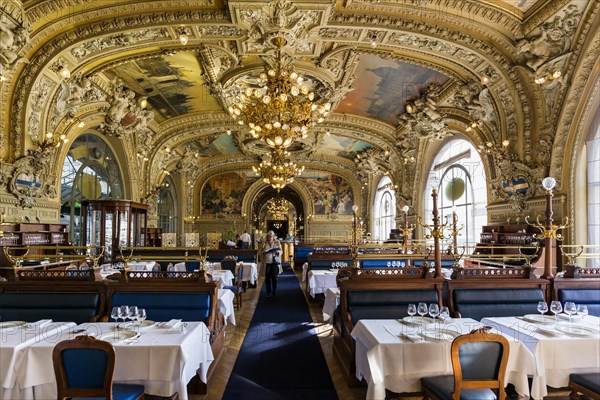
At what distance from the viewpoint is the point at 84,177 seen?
1286cm

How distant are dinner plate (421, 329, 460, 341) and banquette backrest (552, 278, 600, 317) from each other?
223 cm

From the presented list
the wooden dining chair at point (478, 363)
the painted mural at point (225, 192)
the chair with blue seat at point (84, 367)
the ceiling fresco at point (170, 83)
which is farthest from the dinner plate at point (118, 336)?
the painted mural at point (225, 192)

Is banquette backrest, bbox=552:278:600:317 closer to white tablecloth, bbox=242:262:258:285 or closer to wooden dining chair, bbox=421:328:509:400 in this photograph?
wooden dining chair, bbox=421:328:509:400

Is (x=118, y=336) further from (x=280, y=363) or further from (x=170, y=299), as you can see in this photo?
(x=280, y=363)

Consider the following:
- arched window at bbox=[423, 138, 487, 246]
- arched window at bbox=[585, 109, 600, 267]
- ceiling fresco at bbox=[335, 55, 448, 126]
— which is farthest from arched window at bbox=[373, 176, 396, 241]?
arched window at bbox=[585, 109, 600, 267]

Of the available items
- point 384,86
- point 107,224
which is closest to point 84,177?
point 107,224

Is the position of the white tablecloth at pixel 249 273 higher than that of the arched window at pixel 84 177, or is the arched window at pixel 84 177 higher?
the arched window at pixel 84 177

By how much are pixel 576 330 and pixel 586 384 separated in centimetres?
48

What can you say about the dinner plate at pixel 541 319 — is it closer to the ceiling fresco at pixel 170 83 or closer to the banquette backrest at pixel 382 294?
the banquette backrest at pixel 382 294

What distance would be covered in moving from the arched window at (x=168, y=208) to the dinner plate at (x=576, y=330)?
1937cm

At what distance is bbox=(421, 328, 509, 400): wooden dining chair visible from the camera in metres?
2.68

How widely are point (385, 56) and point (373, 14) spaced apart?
1.55m

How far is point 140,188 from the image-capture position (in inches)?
599

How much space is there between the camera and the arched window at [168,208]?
20.7 meters
